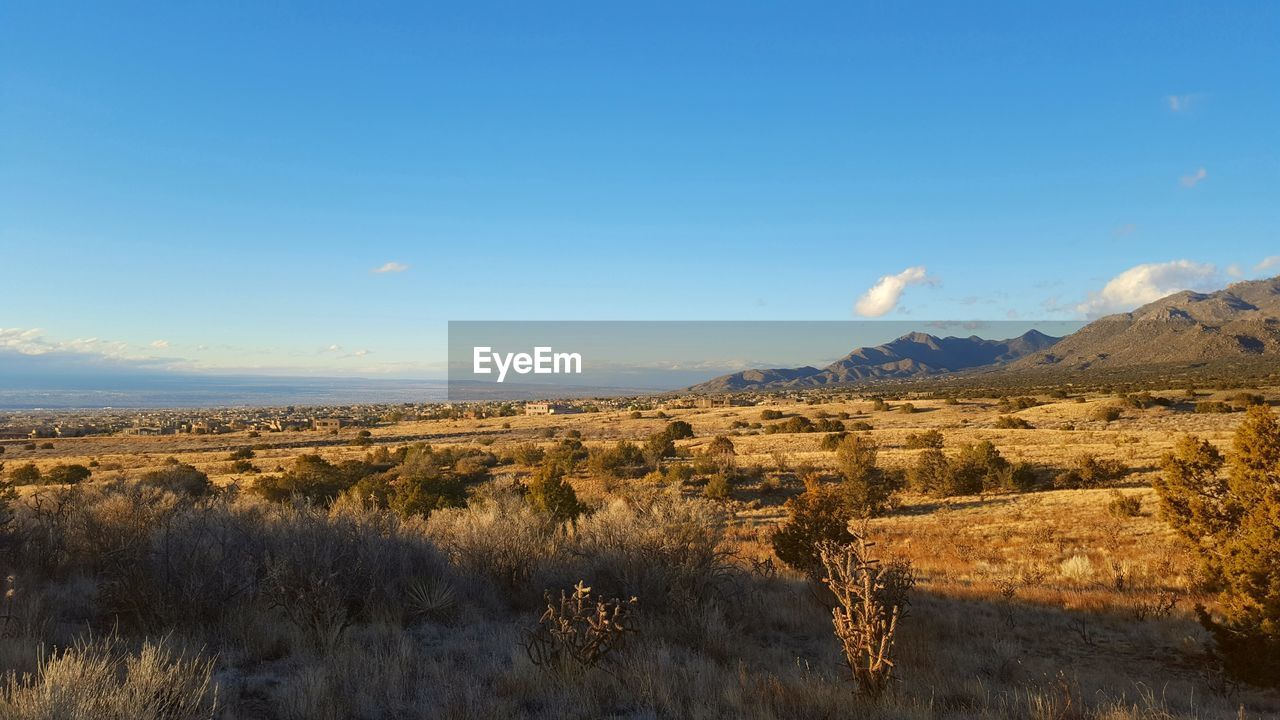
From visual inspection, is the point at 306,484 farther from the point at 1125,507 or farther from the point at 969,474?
the point at 1125,507

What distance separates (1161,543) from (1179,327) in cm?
17669

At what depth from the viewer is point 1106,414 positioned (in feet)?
145

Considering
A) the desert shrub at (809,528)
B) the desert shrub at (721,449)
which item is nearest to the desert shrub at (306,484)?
the desert shrub at (809,528)

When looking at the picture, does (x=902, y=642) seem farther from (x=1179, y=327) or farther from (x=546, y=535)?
(x=1179, y=327)

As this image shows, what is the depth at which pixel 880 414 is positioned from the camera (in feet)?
199

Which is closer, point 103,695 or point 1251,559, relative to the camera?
point 103,695

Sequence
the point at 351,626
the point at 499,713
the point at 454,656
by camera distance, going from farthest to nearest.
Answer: the point at 351,626
the point at 454,656
the point at 499,713

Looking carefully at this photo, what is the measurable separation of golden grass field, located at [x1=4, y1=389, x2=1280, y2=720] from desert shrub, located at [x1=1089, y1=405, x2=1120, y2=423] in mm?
7923

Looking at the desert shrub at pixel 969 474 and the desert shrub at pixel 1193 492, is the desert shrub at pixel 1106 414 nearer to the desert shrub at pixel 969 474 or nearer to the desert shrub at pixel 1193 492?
the desert shrub at pixel 969 474

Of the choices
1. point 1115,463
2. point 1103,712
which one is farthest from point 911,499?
point 1103,712

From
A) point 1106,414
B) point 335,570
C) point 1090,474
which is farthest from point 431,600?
point 1106,414

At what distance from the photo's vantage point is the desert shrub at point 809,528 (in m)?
13.0

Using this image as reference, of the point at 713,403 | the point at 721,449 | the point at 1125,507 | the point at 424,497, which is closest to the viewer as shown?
the point at 1125,507

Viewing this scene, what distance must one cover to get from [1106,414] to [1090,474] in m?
23.4
